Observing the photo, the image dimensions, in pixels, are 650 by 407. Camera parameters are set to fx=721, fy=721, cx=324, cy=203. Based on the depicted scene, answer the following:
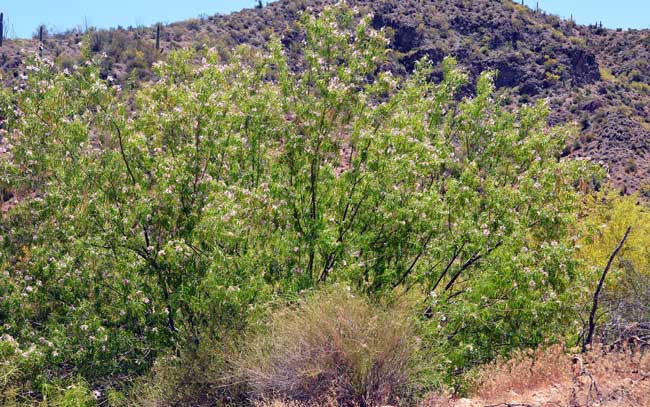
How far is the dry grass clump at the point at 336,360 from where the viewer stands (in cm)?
747

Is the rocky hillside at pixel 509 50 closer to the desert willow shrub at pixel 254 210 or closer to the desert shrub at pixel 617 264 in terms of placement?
the desert shrub at pixel 617 264

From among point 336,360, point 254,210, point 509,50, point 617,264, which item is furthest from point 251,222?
point 509,50

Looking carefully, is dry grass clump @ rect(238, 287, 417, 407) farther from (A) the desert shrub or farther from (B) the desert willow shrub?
(A) the desert shrub

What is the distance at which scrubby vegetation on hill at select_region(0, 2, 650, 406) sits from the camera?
413 inches

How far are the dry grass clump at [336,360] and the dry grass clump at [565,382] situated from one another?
0.53 metres

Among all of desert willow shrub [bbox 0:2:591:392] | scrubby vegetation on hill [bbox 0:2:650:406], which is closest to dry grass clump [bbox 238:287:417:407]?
scrubby vegetation on hill [bbox 0:2:650:406]

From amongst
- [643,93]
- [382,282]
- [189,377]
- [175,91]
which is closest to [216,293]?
[189,377]

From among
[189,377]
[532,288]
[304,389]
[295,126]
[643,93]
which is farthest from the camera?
[643,93]

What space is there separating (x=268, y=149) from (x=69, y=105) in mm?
3295

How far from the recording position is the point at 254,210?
10555 millimetres

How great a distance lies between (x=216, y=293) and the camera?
984 cm

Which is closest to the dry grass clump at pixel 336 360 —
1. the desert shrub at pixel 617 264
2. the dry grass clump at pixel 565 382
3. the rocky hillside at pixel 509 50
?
the dry grass clump at pixel 565 382

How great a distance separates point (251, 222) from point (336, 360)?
3.58m

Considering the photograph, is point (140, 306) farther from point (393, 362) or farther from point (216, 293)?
point (393, 362)
